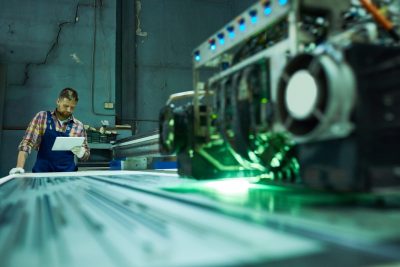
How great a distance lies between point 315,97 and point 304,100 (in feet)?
0.11

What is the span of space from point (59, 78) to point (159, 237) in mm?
4433

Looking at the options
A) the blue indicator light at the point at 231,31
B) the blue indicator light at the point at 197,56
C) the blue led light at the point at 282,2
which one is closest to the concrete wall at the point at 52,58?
the blue indicator light at the point at 197,56

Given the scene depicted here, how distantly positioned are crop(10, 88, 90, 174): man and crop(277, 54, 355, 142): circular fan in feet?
7.71

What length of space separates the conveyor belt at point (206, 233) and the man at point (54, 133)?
2107 millimetres

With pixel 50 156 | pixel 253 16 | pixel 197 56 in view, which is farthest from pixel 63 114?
pixel 253 16


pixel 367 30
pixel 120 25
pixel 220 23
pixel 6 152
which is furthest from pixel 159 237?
pixel 220 23

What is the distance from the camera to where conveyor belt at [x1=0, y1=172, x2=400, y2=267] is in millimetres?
390

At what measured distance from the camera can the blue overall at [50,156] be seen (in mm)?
2758

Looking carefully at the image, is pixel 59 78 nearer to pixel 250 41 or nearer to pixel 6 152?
pixel 6 152

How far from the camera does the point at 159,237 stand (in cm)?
48

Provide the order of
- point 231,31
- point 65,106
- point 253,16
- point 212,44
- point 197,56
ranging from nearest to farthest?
point 253,16 < point 231,31 < point 212,44 < point 197,56 < point 65,106

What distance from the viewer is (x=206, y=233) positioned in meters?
0.50

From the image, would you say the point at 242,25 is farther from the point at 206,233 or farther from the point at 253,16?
the point at 206,233

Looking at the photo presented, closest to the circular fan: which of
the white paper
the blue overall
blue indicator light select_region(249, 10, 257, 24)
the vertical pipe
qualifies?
blue indicator light select_region(249, 10, 257, 24)
